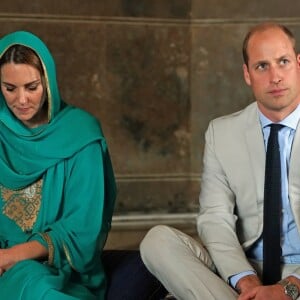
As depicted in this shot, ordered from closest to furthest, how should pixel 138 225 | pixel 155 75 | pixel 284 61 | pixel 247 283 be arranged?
pixel 247 283 < pixel 284 61 < pixel 138 225 < pixel 155 75

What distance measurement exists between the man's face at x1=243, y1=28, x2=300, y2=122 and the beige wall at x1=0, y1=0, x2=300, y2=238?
7.98 feet

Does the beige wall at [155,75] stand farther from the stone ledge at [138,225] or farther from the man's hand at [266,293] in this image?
the man's hand at [266,293]

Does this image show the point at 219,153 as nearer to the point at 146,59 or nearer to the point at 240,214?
the point at 240,214

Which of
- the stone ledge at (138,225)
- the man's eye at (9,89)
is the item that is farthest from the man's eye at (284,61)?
the stone ledge at (138,225)

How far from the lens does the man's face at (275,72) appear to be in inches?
113

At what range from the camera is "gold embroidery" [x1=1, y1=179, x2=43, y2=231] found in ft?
9.87

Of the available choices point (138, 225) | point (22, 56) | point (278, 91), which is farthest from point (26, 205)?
point (138, 225)

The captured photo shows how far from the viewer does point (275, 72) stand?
2.88 metres

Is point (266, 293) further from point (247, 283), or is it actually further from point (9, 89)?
point (9, 89)

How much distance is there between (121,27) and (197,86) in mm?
620

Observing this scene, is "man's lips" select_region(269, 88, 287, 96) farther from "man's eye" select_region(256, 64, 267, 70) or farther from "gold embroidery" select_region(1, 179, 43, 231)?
"gold embroidery" select_region(1, 179, 43, 231)

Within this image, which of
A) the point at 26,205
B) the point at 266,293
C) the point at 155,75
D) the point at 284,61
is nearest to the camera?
the point at 266,293

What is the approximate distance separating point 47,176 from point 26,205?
128 millimetres

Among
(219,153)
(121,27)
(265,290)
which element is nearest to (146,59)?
(121,27)
